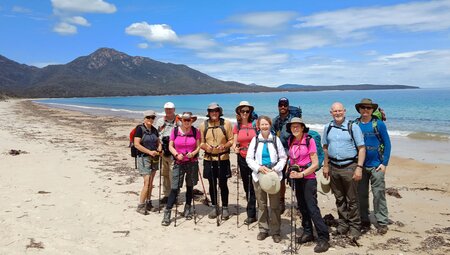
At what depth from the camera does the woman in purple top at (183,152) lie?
6719mm

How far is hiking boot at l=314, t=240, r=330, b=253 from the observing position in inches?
222

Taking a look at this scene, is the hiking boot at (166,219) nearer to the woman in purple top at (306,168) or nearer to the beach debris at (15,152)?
the woman in purple top at (306,168)

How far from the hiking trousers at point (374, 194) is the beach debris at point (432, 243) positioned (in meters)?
0.67

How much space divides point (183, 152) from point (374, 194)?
3.46 m

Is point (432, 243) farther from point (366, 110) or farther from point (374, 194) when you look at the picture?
point (366, 110)

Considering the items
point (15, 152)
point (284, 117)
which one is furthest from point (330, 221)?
point (15, 152)

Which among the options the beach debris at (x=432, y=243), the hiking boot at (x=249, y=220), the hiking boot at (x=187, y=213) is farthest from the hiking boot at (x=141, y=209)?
the beach debris at (x=432, y=243)

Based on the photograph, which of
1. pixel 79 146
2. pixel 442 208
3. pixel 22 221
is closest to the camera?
pixel 22 221

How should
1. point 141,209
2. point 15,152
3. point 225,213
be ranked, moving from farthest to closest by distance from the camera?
1. point 15,152
2. point 141,209
3. point 225,213

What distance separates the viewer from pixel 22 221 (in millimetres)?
6473

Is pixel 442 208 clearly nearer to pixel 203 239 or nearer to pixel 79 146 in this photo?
pixel 203 239

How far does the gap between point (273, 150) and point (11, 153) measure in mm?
10623

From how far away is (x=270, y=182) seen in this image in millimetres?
5680

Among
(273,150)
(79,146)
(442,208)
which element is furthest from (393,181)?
(79,146)
